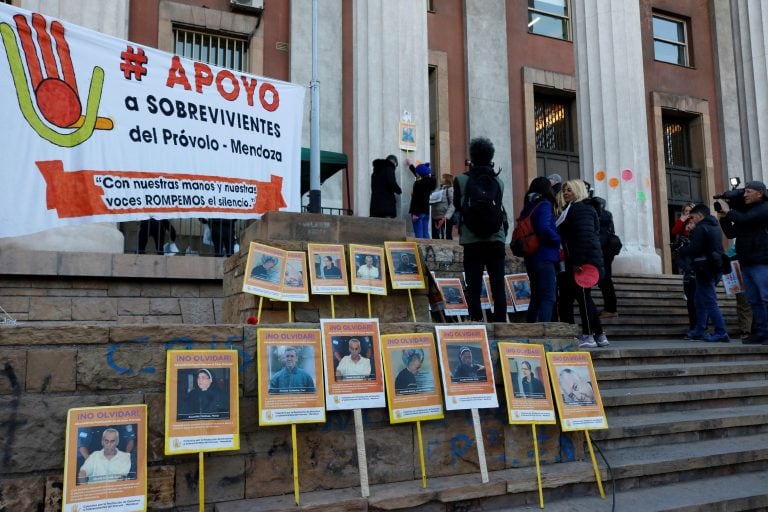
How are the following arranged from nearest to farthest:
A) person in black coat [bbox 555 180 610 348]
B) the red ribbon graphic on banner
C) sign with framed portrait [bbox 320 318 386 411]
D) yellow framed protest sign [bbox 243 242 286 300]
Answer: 1. sign with framed portrait [bbox 320 318 386 411]
2. the red ribbon graphic on banner
3. yellow framed protest sign [bbox 243 242 286 300]
4. person in black coat [bbox 555 180 610 348]

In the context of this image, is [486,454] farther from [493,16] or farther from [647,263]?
[493,16]

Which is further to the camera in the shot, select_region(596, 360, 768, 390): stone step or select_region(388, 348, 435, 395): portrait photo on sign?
select_region(596, 360, 768, 390): stone step

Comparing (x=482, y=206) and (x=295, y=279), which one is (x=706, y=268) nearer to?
(x=482, y=206)

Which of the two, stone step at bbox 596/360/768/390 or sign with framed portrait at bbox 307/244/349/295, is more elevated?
sign with framed portrait at bbox 307/244/349/295

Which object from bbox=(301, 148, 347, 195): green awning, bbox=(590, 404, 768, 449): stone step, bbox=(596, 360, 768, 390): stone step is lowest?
bbox=(590, 404, 768, 449): stone step

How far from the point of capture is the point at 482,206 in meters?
5.36

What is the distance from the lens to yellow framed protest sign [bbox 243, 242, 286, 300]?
17.6 ft

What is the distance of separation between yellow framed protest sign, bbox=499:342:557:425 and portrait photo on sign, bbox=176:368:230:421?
6.49 feet

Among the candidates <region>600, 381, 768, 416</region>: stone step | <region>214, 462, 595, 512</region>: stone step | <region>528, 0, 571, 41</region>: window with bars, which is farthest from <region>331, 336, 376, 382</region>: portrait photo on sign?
<region>528, 0, 571, 41</region>: window with bars

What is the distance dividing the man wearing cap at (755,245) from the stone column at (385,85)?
487 centimetres

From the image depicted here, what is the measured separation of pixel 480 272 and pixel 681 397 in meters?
2.21

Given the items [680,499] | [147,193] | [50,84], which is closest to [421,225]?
[147,193]

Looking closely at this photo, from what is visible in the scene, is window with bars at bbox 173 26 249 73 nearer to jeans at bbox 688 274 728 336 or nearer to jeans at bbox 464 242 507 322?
jeans at bbox 464 242 507 322

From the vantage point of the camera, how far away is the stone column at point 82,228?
731 centimetres
